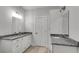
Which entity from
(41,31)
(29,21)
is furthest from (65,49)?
(29,21)

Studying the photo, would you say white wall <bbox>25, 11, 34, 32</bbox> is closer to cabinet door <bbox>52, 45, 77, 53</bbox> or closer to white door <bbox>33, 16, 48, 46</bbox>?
white door <bbox>33, 16, 48, 46</bbox>

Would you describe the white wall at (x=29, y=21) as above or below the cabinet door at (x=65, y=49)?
above

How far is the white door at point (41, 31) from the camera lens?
205 inches

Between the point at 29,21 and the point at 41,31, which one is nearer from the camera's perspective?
the point at 41,31

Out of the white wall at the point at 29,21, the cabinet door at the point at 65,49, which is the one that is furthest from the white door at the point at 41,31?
the cabinet door at the point at 65,49

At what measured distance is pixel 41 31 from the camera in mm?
5270

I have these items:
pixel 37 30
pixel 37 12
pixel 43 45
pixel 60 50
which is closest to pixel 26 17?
pixel 37 12

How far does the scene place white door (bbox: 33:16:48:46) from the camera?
521cm

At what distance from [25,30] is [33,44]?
3.72ft

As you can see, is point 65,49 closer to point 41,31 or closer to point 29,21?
→ point 41,31

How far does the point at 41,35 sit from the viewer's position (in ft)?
17.3

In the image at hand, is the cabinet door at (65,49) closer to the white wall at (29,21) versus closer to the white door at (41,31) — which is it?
the white door at (41,31)

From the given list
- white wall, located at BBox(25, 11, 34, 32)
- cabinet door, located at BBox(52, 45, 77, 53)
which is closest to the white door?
white wall, located at BBox(25, 11, 34, 32)

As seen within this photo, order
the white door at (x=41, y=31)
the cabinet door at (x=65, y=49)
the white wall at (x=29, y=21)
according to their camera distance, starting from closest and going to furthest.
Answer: the cabinet door at (x=65, y=49) < the white door at (x=41, y=31) < the white wall at (x=29, y=21)
